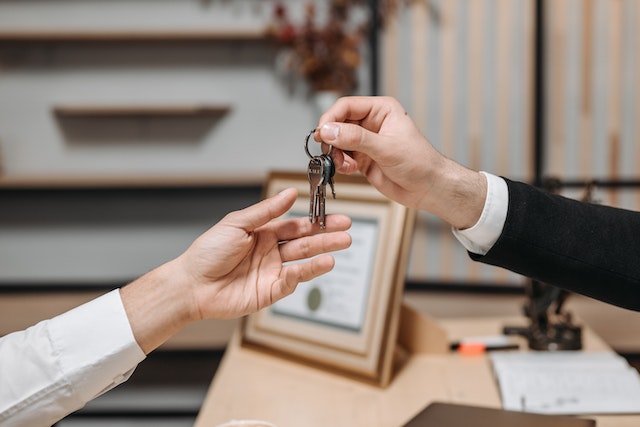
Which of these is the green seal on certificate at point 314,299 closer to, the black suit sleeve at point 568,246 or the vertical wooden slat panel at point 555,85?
the black suit sleeve at point 568,246

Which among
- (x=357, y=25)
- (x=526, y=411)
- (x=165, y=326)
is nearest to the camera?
(x=165, y=326)

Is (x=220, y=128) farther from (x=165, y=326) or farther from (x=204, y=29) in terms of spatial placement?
(x=165, y=326)

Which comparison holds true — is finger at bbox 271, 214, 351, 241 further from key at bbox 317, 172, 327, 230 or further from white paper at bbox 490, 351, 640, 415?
white paper at bbox 490, 351, 640, 415

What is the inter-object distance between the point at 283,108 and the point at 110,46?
2.43ft

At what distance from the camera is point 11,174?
2.89 m

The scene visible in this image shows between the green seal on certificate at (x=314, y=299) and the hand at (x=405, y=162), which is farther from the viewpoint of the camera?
the green seal on certificate at (x=314, y=299)

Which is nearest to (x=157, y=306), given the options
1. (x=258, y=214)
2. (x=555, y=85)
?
(x=258, y=214)

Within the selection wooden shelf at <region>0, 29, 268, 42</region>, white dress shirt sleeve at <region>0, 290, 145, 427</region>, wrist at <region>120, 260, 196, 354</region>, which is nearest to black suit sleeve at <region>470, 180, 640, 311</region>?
wrist at <region>120, 260, 196, 354</region>

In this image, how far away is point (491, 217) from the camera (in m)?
1.20

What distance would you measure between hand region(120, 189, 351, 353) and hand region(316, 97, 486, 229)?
12cm

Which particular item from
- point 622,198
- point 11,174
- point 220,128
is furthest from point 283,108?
point 622,198

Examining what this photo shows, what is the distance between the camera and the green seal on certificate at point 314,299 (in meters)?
1.76

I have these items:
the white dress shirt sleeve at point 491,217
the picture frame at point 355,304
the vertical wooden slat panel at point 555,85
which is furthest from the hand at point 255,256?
the vertical wooden slat panel at point 555,85

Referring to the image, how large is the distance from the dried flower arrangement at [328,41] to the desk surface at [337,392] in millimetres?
1296
